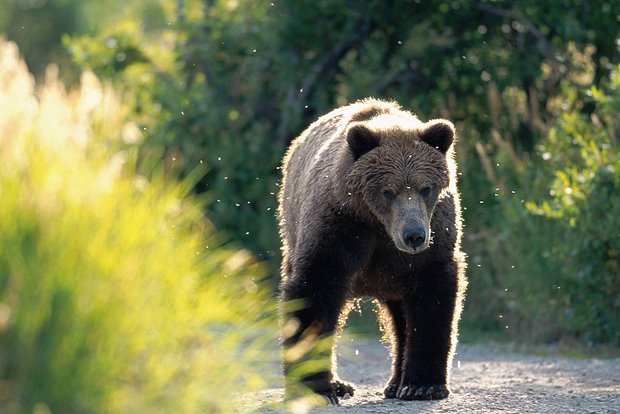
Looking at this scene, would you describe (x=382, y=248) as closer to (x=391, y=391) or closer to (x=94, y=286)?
(x=391, y=391)

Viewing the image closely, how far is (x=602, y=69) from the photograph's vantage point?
15.1 metres

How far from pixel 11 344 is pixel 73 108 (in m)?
1.35

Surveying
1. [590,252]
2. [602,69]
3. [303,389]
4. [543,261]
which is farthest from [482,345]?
[303,389]

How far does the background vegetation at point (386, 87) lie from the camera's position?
13.9 m

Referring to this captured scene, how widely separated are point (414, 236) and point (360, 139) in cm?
80

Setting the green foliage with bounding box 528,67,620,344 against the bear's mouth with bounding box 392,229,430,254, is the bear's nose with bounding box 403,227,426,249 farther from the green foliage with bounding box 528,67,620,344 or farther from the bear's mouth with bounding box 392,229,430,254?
the green foliage with bounding box 528,67,620,344

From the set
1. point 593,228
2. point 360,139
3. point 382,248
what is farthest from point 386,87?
point 360,139

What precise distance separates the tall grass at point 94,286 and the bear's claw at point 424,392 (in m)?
2.57

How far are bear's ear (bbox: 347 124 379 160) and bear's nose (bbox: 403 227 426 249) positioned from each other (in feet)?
2.33

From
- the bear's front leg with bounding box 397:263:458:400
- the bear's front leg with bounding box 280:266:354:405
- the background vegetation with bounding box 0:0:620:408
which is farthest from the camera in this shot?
the background vegetation with bounding box 0:0:620:408

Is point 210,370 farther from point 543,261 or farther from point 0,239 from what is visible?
point 543,261

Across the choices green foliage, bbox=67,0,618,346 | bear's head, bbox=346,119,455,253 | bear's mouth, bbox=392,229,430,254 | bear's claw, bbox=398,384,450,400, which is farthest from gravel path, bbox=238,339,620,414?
green foliage, bbox=67,0,618,346

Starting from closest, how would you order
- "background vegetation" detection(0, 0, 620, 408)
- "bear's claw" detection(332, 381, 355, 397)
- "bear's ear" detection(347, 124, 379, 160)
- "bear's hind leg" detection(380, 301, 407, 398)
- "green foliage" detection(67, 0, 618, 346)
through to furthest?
"bear's ear" detection(347, 124, 379, 160)
"bear's claw" detection(332, 381, 355, 397)
"bear's hind leg" detection(380, 301, 407, 398)
"background vegetation" detection(0, 0, 620, 408)
"green foliage" detection(67, 0, 618, 346)

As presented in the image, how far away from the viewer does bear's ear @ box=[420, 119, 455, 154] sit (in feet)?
26.0
